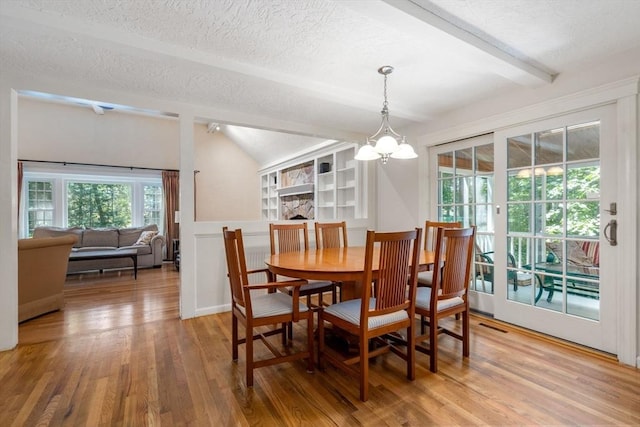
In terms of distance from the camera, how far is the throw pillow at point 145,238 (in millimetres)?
5906

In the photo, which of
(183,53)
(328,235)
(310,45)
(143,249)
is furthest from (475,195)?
(143,249)

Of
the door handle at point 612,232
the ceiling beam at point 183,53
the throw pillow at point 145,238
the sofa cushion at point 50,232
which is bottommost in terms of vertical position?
the throw pillow at point 145,238

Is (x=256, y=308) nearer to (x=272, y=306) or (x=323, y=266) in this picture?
(x=272, y=306)

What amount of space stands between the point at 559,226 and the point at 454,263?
1166mm

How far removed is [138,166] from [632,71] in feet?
24.5

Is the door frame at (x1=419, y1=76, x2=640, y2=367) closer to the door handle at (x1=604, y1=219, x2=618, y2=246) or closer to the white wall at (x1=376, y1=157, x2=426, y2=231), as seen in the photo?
the door handle at (x1=604, y1=219, x2=618, y2=246)

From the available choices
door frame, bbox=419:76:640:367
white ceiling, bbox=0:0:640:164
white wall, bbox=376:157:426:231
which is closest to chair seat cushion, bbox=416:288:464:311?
door frame, bbox=419:76:640:367

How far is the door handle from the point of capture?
2.15 meters

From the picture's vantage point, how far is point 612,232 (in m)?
2.17

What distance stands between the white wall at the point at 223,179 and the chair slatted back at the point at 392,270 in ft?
19.9

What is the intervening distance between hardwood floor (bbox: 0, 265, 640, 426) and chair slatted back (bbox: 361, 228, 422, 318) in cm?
52

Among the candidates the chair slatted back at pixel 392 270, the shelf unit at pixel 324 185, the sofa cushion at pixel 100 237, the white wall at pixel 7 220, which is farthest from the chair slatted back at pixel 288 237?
the sofa cushion at pixel 100 237

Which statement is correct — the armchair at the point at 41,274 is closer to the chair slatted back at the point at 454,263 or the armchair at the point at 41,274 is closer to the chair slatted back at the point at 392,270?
the chair slatted back at the point at 392,270

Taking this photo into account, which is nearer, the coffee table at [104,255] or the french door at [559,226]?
the french door at [559,226]
